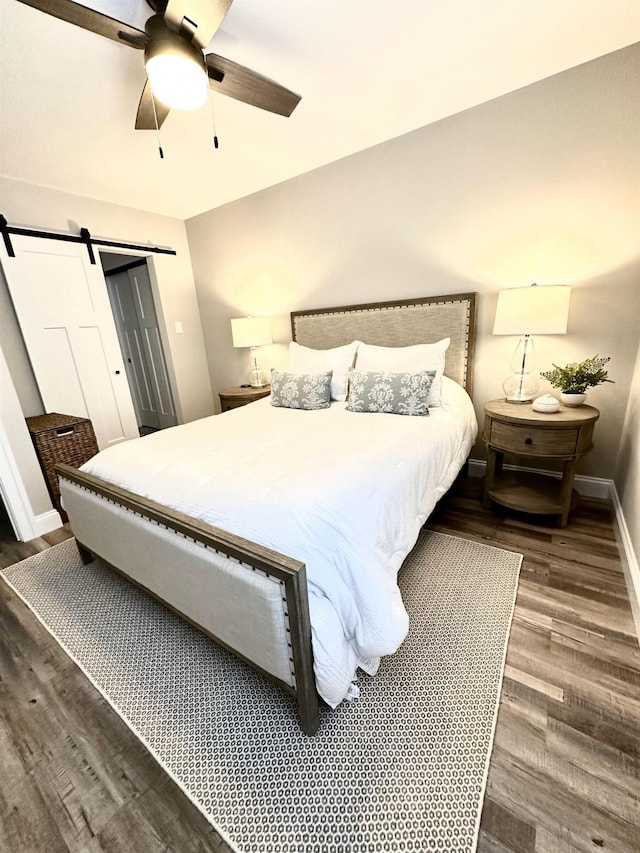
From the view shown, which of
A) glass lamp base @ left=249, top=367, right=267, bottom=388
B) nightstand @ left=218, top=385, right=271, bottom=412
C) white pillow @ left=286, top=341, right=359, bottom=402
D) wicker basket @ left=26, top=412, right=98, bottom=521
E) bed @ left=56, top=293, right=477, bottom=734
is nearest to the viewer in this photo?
bed @ left=56, top=293, right=477, bottom=734

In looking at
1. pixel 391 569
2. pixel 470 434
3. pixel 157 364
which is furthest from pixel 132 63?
pixel 157 364

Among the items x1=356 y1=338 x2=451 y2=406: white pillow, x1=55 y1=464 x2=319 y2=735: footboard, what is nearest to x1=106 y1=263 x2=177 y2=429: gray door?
x1=356 y1=338 x2=451 y2=406: white pillow

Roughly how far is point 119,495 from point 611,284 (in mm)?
2934

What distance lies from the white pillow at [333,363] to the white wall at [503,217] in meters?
0.58

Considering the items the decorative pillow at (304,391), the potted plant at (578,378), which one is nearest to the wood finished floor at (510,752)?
the potted plant at (578,378)

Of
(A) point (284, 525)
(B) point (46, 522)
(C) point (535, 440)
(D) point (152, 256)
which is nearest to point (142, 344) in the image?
(D) point (152, 256)

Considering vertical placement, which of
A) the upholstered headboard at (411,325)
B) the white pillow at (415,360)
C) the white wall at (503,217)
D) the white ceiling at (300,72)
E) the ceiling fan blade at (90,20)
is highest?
the white ceiling at (300,72)

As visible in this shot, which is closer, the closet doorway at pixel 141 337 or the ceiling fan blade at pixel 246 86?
the ceiling fan blade at pixel 246 86

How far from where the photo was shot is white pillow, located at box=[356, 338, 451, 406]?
236cm

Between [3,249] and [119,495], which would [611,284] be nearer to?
[119,495]

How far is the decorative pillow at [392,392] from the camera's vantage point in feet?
7.23

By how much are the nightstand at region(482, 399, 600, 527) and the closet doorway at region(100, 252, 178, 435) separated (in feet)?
12.0

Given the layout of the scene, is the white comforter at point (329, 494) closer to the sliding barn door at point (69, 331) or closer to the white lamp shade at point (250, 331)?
the white lamp shade at point (250, 331)

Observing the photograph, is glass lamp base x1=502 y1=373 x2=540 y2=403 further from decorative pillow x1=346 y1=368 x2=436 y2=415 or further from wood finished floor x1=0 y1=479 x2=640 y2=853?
wood finished floor x1=0 y1=479 x2=640 y2=853
